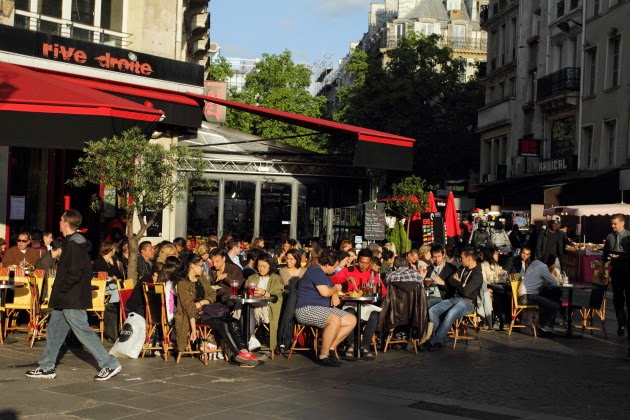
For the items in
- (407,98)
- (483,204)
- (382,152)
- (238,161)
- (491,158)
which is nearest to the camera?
(382,152)

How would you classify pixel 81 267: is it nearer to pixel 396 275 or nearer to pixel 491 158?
pixel 396 275

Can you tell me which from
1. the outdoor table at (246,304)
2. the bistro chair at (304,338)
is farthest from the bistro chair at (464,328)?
the outdoor table at (246,304)

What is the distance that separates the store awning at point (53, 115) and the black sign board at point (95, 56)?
3.76 metres

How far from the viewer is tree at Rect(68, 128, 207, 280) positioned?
13.5 m

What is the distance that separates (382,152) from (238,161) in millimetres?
7334

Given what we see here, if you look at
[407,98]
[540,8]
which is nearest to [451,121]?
[407,98]

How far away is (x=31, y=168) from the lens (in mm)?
19703

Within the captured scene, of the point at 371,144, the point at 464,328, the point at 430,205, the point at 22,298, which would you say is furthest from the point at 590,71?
the point at 22,298

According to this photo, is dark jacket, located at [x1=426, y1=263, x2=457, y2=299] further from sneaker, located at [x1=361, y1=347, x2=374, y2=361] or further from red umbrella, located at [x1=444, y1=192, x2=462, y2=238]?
red umbrella, located at [x1=444, y1=192, x2=462, y2=238]

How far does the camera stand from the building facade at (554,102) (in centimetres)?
3753

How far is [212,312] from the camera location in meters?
12.1

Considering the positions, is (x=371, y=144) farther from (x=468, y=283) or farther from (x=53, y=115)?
(x=53, y=115)

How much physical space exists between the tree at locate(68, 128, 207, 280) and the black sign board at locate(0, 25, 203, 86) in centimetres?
487

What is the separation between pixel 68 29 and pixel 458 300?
33.4 feet
